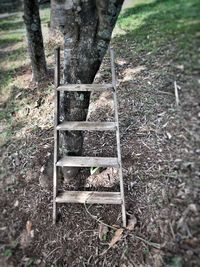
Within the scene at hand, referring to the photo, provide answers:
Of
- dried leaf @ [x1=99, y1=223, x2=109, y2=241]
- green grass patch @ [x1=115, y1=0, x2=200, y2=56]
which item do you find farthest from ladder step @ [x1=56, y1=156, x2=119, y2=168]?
green grass patch @ [x1=115, y1=0, x2=200, y2=56]

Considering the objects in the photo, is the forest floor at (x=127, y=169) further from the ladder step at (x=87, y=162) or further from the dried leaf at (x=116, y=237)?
the ladder step at (x=87, y=162)

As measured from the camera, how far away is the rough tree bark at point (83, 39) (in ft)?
7.85

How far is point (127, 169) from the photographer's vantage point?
10.7 ft

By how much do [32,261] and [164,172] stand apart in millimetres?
1618

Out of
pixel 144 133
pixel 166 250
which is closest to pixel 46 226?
pixel 166 250

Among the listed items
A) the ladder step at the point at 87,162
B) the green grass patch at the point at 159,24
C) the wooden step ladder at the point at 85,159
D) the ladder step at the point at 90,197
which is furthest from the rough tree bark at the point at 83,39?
the green grass patch at the point at 159,24

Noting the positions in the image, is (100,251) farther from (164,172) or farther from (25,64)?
(25,64)

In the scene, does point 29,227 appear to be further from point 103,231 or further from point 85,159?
point 85,159

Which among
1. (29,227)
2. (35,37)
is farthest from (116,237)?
(35,37)

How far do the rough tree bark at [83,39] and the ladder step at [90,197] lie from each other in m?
0.76

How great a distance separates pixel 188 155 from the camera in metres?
3.44

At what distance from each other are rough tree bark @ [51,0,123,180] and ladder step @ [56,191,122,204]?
76cm

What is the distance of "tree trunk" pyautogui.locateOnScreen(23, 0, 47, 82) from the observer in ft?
14.1

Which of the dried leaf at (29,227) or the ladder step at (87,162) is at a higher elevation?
the ladder step at (87,162)
